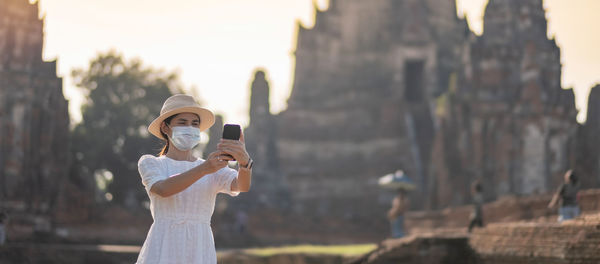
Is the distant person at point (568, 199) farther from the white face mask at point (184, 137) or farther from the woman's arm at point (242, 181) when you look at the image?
the white face mask at point (184, 137)

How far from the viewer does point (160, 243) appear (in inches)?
221

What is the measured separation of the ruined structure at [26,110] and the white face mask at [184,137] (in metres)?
19.8

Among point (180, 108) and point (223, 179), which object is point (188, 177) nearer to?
point (223, 179)

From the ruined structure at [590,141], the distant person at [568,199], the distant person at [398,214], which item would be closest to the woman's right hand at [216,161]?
the distant person at [568,199]

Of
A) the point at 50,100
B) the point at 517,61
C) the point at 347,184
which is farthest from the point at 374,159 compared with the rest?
the point at 50,100

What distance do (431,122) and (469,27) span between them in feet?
27.7

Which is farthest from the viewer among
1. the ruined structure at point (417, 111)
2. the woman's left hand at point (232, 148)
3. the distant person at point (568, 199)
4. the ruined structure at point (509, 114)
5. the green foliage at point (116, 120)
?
the green foliage at point (116, 120)

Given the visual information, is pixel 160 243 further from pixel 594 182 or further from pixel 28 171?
pixel 594 182

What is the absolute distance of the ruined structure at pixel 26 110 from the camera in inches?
977

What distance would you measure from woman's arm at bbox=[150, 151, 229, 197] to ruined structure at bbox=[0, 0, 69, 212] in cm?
1992

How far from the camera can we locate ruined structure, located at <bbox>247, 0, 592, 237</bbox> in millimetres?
29953

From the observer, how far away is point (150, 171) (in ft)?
18.5

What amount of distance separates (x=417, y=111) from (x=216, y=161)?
3297 centimetres

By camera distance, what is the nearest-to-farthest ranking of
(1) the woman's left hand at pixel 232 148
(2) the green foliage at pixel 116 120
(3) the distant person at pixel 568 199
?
(1) the woman's left hand at pixel 232 148 → (3) the distant person at pixel 568 199 → (2) the green foliage at pixel 116 120
